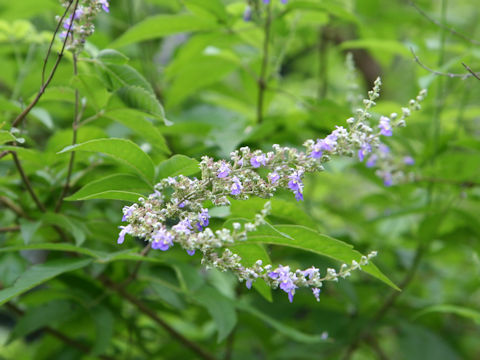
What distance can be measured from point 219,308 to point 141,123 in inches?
26.6

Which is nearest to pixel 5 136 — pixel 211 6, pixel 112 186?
pixel 112 186

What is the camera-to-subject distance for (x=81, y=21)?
1410mm

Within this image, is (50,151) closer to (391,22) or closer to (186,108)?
(186,108)

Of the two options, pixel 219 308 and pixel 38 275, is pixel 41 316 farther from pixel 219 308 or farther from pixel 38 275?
pixel 219 308

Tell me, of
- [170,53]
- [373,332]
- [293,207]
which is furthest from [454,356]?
[170,53]

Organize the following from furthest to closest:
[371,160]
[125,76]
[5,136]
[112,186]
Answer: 1. [371,160]
2. [125,76]
3. [112,186]
4. [5,136]

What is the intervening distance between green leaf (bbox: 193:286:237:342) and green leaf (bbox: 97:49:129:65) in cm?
81

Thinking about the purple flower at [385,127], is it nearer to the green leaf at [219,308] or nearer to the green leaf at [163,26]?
the green leaf at [219,308]

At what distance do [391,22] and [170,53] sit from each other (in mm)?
1358

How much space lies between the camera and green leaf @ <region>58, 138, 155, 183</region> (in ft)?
4.10

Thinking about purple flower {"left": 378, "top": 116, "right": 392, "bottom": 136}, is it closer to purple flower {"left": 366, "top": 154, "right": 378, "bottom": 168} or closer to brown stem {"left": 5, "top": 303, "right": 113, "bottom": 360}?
purple flower {"left": 366, "top": 154, "right": 378, "bottom": 168}

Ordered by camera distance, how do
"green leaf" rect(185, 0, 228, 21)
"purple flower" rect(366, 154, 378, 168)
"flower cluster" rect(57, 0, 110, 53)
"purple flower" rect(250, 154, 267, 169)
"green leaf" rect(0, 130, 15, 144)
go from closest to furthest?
1. "purple flower" rect(250, 154, 267, 169)
2. "green leaf" rect(0, 130, 15, 144)
3. "flower cluster" rect(57, 0, 110, 53)
4. "green leaf" rect(185, 0, 228, 21)
5. "purple flower" rect(366, 154, 378, 168)

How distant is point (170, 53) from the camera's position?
330 cm

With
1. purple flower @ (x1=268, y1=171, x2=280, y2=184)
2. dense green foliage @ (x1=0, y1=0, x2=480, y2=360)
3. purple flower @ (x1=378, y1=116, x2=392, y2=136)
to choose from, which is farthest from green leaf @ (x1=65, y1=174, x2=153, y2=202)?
purple flower @ (x1=378, y1=116, x2=392, y2=136)
